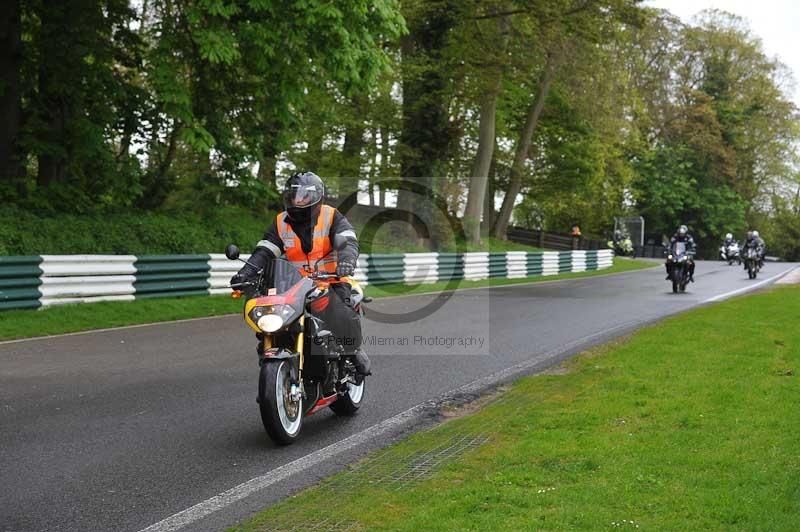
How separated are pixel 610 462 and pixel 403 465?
4.48 feet

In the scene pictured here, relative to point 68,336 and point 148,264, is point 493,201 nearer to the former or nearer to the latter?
point 148,264

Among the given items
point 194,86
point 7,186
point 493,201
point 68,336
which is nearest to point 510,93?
point 493,201

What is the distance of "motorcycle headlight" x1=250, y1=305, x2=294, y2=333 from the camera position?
249 inches

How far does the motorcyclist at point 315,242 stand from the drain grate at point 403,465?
3.89 feet

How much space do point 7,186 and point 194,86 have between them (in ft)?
14.9

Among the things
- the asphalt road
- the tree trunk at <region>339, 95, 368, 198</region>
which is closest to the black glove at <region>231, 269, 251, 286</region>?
the asphalt road

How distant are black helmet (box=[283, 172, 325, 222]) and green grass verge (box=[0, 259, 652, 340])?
275 inches

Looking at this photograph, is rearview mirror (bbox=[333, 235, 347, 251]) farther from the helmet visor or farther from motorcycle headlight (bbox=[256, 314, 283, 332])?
motorcycle headlight (bbox=[256, 314, 283, 332])

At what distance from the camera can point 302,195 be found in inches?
274

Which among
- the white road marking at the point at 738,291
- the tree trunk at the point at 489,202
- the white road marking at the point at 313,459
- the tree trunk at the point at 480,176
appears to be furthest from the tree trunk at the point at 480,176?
the white road marking at the point at 313,459

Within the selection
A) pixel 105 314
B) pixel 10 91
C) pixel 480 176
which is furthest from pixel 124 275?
pixel 480 176

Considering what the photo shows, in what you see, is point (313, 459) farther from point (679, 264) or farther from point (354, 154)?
point (354, 154)

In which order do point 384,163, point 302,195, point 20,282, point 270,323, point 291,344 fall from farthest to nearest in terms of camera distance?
point 384,163
point 20,282
point 302,195
point 291,344
point 270,323

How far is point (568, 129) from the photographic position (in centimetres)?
4419
